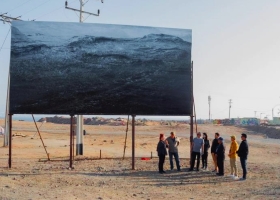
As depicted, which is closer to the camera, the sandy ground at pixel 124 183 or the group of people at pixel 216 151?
the sandy ground at pixel 124 183

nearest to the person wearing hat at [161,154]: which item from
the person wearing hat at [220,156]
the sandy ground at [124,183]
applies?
the sandy ground at [124,183]

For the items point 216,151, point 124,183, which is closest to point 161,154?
point 216,151

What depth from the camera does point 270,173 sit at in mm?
16312

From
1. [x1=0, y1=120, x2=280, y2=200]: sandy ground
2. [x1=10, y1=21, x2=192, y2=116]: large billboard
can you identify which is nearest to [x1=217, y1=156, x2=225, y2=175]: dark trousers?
[x1=0, y1=120, x2=280, y2=200]: sandy ground

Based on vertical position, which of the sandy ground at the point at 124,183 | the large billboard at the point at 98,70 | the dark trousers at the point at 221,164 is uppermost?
the large billboard at the point at 98,70

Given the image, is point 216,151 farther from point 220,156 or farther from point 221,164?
point 221,164

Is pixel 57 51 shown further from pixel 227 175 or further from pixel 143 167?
pixel 227 175

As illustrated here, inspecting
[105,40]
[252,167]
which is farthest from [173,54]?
[252,167]

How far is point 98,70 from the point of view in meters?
16.7

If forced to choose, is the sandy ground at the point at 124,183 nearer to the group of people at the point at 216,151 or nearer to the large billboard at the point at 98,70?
the group of people at the point at 216,151

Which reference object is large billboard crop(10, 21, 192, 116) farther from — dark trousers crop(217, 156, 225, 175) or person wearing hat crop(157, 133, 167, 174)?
dark trousers crop(217, 156, 225, 175)

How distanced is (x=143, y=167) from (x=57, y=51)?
20.7ft

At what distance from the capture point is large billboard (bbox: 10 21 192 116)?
1638cm

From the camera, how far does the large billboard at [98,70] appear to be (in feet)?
53.7
